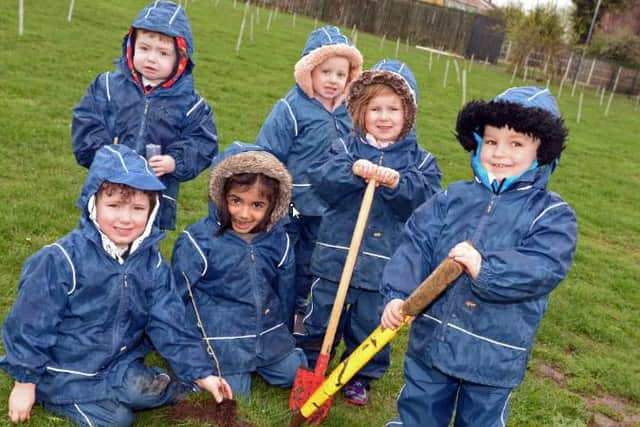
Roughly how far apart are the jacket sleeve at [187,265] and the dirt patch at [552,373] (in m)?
2.73

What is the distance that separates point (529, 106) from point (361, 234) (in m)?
1.20

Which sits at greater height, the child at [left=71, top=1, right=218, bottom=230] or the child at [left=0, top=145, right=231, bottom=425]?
the child at [left=71, top=1, right=218, bottom=230]

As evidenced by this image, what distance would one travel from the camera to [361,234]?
378cm

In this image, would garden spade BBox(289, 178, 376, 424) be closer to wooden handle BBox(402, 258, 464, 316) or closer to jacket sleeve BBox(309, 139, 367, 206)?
jacket sleeve BBox(309, 139, 367, 206)

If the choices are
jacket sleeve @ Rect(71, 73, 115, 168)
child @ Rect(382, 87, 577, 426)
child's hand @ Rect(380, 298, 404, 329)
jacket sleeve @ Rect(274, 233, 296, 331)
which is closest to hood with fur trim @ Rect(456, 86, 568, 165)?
child @ Rect(382, 87, 577, 426)

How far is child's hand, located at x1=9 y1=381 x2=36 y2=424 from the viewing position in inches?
127

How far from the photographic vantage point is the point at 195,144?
446cm

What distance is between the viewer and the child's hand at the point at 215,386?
139 inches

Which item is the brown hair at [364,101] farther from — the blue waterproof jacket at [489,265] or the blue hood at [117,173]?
the blue hood at [117,173]

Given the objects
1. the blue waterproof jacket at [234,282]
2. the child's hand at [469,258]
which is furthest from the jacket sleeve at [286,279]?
the child's hand at [469,258]

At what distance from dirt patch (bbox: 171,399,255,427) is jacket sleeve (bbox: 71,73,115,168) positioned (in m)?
1.64

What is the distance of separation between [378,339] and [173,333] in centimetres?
107

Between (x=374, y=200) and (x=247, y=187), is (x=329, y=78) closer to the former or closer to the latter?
(x=374, y=200)

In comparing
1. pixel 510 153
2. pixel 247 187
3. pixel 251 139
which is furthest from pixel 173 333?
pixel 251 139
